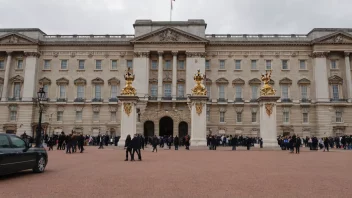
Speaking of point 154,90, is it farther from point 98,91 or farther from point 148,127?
point 98,91

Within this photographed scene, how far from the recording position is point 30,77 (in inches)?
2111

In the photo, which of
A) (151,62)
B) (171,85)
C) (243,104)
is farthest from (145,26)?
(243,104)

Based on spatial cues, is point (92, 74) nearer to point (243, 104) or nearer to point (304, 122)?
point (243, 104)

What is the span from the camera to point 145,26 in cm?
5378

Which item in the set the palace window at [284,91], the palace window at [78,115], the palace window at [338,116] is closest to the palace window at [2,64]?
the palace window at [78,115]

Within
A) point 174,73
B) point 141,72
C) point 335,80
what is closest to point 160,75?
point 174,73

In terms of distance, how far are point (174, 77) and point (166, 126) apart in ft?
27.0

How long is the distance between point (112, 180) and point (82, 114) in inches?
1787

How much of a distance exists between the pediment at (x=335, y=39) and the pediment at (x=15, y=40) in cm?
4723

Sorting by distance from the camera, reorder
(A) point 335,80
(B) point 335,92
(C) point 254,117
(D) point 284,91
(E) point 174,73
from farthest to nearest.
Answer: (D) point 284,91, (E) point 174,73, (C) point 254,117, (B) point 335,92, (A) point 335,80

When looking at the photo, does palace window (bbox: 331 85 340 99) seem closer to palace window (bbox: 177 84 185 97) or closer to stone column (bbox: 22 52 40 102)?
palace window (bbox: 177 84 185 97)

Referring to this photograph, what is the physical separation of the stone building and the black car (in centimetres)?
3869

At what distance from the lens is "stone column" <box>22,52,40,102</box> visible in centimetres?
5325

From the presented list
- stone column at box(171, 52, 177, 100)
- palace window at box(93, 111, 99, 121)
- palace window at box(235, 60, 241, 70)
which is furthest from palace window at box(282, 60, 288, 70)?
palace window at box(93, 111, 99, 121)
